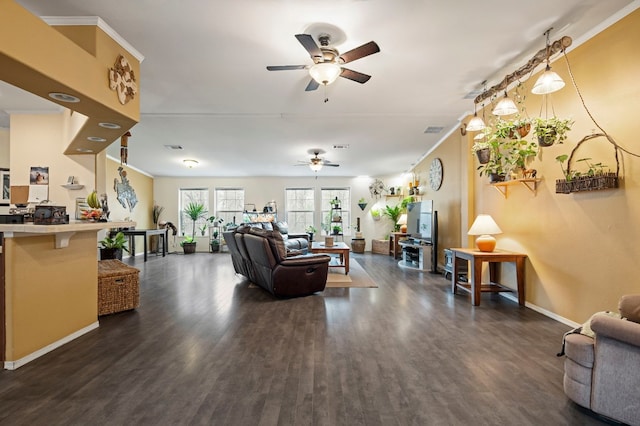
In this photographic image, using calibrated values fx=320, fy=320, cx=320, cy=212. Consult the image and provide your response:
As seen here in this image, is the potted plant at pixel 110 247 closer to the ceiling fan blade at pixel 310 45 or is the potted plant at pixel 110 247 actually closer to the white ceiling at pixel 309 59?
the white ceiling at pixel 309 59

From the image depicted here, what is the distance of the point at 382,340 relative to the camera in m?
2.93

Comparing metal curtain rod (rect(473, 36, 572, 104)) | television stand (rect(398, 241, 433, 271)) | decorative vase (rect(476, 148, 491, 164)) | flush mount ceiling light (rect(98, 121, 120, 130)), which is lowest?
television stand (rect(398, 241, 433, 271))

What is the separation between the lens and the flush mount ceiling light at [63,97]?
2.56m

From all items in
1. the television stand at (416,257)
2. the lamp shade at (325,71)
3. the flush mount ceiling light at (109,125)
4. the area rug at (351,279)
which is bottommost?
the area rug at (351,279)

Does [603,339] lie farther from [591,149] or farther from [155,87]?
[155,87]

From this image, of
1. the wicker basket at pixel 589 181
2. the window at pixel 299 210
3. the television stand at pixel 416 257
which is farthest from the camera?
the window at pixel 299 210

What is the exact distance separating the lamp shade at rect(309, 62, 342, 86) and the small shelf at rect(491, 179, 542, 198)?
8.43ft

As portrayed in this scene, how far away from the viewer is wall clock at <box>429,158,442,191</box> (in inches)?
268

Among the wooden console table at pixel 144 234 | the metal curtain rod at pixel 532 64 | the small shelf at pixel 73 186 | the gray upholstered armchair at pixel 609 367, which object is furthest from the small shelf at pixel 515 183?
the wooden console table at pixel 144 234

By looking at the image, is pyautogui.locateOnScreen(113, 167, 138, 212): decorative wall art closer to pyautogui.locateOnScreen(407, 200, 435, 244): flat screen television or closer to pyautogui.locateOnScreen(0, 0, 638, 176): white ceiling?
pyautogui.locateOnScreen(0, 0, 638, 176): white ceiling

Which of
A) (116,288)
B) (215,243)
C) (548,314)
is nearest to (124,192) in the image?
(215,243)

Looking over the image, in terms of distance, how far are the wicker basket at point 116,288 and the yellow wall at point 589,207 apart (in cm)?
482

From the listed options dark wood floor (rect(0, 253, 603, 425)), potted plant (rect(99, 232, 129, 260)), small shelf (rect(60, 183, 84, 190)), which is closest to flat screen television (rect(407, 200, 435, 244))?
dark wood floor (rect(0, 253, 603, 425))

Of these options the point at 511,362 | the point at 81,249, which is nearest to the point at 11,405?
the point at 81,249
